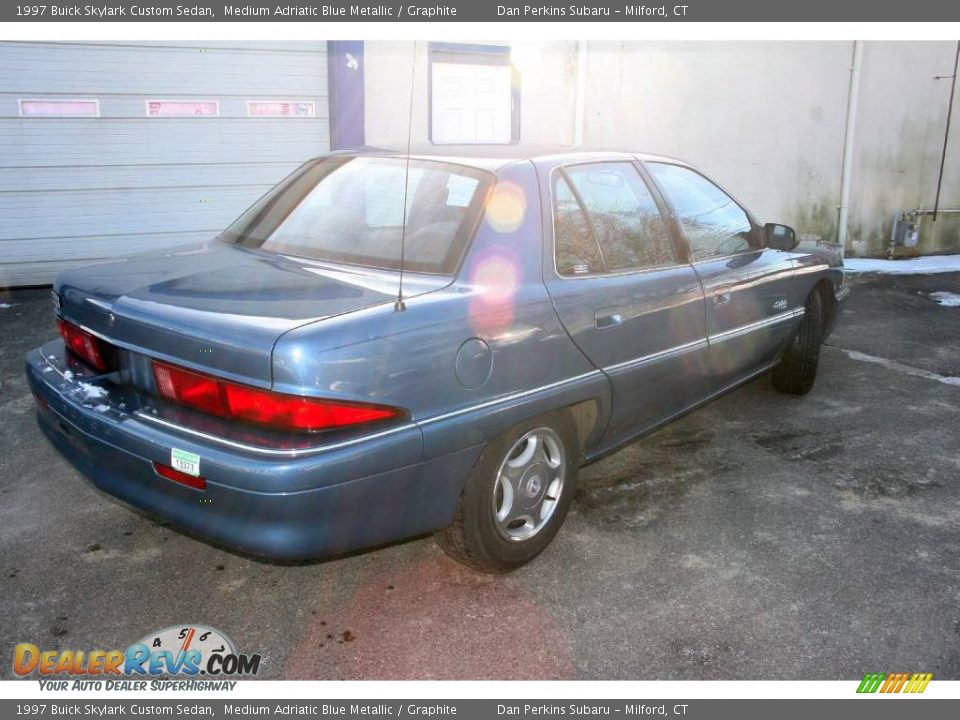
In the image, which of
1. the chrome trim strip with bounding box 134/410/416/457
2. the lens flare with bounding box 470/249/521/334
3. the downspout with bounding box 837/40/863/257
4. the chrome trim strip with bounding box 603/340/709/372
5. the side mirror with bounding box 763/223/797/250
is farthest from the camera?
the downspout with bounding box 837/40/863/257

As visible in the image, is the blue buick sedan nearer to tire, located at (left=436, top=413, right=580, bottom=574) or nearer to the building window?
tire, located at (left=436, top=413, right=580, bottom=574)

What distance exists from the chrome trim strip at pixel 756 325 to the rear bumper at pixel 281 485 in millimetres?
1712

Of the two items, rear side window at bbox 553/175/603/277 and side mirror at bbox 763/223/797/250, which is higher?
rear side window at bbox 553/175/603/277

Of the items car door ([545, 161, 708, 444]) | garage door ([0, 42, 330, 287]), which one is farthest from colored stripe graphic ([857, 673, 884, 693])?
garage door ([0, 42, 330, 287])

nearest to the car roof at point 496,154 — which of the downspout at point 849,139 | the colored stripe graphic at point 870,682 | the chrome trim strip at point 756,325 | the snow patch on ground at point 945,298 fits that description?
the chrome trim strip at point 756,325

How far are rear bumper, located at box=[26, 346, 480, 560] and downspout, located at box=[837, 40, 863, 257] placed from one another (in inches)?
362

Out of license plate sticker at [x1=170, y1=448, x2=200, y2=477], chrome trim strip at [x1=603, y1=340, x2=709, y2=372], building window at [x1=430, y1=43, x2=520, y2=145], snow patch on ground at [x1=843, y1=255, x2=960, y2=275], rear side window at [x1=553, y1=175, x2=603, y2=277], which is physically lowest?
snow patch on ground at [x1=843, y1=255, x2=960, y2=275]

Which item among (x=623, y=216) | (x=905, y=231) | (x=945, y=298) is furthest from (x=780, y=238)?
(x=905, y=231)

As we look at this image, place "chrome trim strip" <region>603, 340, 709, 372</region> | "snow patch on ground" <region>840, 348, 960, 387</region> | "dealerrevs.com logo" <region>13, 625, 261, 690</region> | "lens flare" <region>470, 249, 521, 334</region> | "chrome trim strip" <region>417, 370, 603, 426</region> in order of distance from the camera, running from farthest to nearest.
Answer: "snow patch on ground" <region>840, 348, 960, 387</region>
"chrome trim strip" <region>603, 340, 709, 372</region>
"lens flare" <region>470, 249, 521, 334</region>
"chrome trim strip" <region>417, 370, 603, 426</region>
"dealerrevs.com logo" <region>13, 625, 261, 690</region>

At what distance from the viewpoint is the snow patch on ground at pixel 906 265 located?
998 centimetres

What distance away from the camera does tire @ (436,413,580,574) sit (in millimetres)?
2949

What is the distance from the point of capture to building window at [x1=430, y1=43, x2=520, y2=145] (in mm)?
8273

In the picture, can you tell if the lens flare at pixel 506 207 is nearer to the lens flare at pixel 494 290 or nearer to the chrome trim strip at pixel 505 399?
the lens flare at pixel 494 290

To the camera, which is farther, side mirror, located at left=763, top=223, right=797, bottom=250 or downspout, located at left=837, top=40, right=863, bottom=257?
downspout, located at left=837, top=40, right=863, bottom=257
